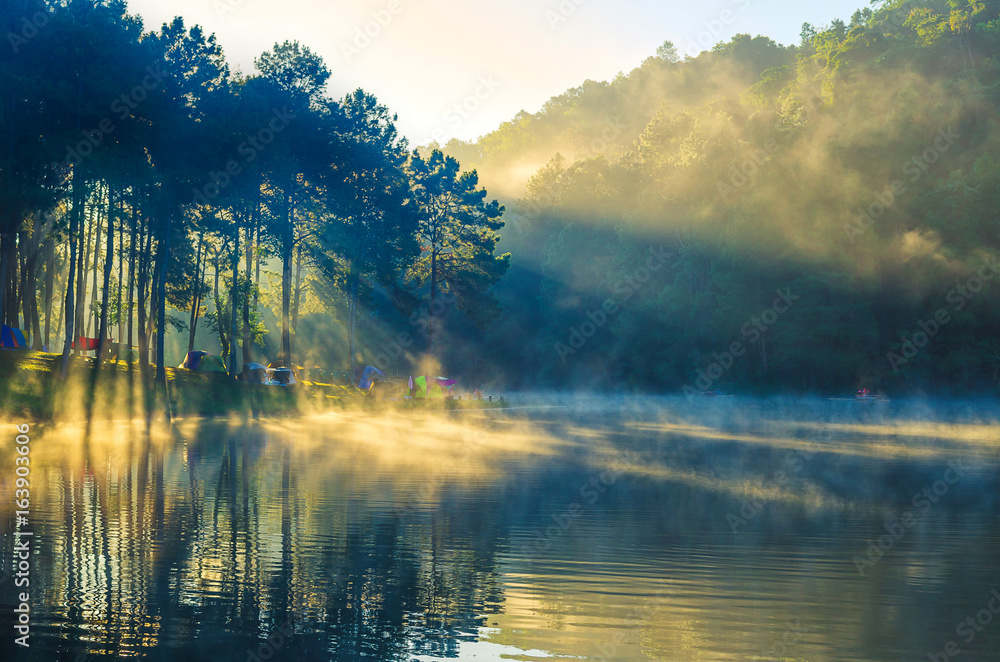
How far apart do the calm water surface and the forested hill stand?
54.3 m

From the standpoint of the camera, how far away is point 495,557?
1123 cm

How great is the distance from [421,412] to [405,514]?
43304 mm

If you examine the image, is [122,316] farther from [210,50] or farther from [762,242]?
[762,242]

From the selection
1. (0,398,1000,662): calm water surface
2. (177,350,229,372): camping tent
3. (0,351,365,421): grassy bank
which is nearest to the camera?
(0,398,1000,662): calm water surface

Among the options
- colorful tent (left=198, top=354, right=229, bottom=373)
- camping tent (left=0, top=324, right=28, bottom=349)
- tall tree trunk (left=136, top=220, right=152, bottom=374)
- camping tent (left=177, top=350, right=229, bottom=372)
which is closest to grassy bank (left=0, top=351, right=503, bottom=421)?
tall tree trunk (left=136, top=220, right=152, bottom=374)

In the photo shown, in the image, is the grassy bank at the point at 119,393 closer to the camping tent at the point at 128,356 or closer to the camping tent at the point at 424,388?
the camping tent at the point at 128,356

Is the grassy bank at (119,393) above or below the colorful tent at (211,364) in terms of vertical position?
below

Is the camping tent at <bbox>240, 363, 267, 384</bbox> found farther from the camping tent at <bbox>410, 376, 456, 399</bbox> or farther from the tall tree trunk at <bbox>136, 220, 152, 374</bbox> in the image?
the camping tent at <bbox>410, 376, 456, 399</bbox>

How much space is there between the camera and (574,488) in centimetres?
1850

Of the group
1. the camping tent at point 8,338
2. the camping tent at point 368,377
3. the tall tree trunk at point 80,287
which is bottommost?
the camping tent at point 368,377

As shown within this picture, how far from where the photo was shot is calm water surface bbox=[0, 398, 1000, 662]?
7.52m

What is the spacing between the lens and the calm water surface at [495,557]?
7.52m

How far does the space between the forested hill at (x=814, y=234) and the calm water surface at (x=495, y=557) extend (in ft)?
178

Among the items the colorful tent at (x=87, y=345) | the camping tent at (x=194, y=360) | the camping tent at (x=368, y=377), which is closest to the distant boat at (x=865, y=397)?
the camping tent at (x=368, y=377)
